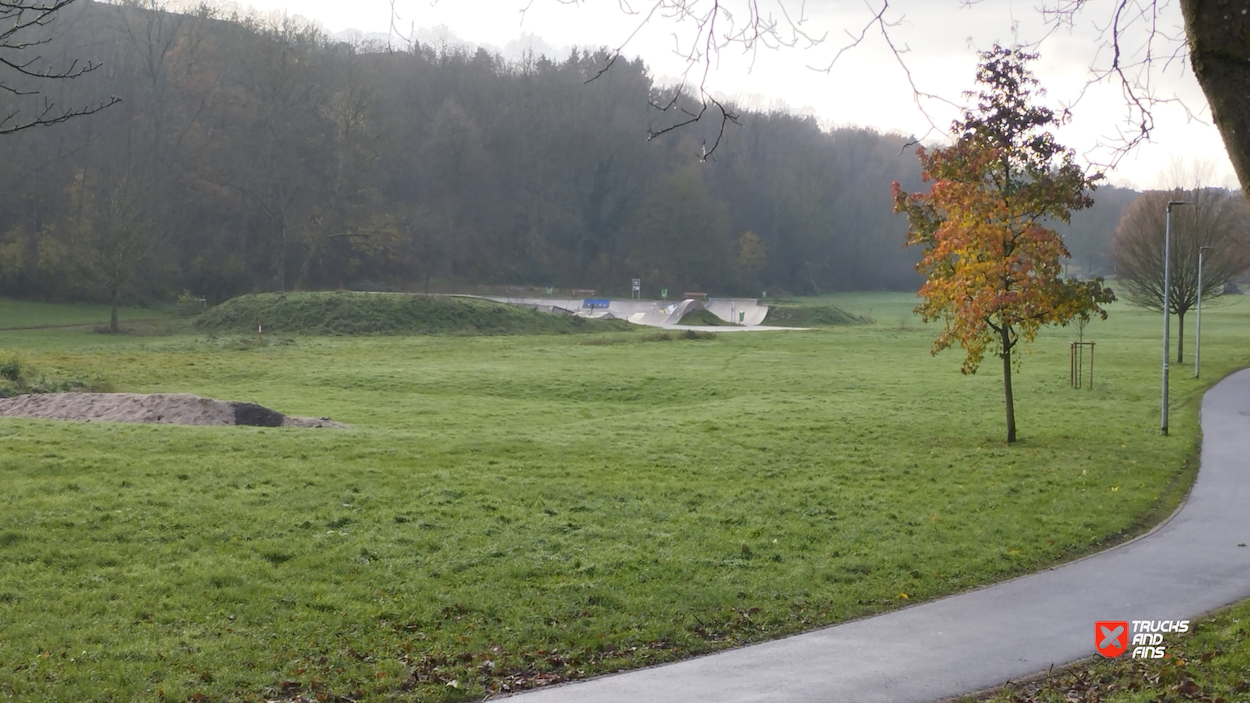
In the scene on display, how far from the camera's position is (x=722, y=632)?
8430 mm

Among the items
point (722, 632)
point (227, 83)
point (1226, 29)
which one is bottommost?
point (722, 632)

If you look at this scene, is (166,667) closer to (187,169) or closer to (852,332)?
(852,332)

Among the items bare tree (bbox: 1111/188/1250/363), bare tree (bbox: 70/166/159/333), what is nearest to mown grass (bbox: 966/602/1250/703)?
bare tree (bbox: 1111/188/1250/363)

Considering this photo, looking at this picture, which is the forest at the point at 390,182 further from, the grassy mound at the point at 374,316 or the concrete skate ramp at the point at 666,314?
the concrete skate ramp at the point at 666,314

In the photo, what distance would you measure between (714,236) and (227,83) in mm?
49532

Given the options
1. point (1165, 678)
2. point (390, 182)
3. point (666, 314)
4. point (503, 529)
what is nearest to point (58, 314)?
point (666, 314)

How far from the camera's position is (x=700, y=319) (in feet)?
213

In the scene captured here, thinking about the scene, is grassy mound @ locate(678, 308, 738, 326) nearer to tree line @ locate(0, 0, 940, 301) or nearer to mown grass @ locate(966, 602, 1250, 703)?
tree line @ locate(0, 0, 940, 301)

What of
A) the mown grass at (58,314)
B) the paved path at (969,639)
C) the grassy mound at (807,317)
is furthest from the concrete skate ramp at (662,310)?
the paved path at (969,639)

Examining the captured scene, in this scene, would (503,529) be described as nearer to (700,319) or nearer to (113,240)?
(113,240)

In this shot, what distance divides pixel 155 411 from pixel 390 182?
79.2 meters

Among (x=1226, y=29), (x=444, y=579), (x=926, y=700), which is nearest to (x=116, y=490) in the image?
(x=444, y=579)

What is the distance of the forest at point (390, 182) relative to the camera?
67.7 meters

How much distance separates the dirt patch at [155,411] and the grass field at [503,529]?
179 centimetres
